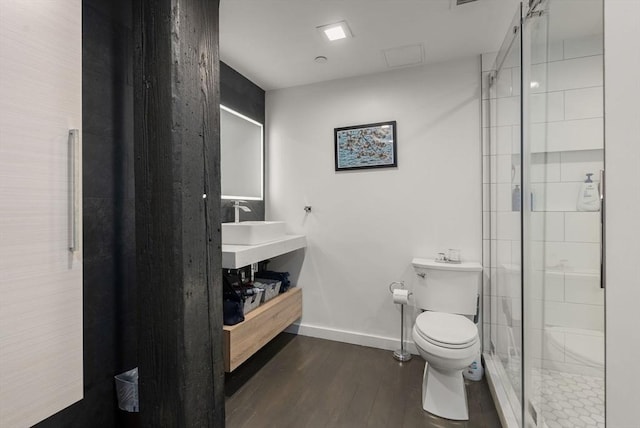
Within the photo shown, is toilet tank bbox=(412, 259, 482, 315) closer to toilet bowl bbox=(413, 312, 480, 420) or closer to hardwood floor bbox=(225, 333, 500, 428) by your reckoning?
toilet bowl bbox=(413, 312, 480, 420)

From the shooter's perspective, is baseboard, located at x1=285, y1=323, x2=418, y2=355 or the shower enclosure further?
baseboard, located at x1=285, y1=323, x2=418, y2=355

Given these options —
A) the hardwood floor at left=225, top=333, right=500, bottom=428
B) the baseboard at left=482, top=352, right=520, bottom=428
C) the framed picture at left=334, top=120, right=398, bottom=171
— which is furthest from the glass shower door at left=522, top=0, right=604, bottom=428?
the framed picture at left=334, top=120, right=398, bottom=171

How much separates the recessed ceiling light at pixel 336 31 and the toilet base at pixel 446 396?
2.14 meters

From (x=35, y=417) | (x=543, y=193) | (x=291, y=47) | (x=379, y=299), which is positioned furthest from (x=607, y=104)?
(x=379, y=299)

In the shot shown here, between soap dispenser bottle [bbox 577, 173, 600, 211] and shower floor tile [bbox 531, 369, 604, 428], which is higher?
soap dispenser bottle [bbox 577, 173, 600, 211]

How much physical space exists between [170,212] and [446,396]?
1.74 metres

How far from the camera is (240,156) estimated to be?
246 cm

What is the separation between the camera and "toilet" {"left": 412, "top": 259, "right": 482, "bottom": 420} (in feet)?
5.17

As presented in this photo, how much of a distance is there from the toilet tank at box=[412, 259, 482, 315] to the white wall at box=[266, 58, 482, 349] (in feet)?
0.80

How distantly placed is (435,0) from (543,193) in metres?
1.17

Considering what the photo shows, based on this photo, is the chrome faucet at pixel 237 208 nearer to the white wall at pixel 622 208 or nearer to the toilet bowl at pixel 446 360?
the toilet bowl at pixel 446 360

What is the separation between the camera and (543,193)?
1349 mm

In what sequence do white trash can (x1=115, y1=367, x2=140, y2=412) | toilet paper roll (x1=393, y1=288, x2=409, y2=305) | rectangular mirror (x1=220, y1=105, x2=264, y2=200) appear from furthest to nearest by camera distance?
rectangular mirror (x1=220, y1=105, x2=264, y2=200) < toilet paper roll (x1=393, y1=288, x2=409, y2=305) < white trash can (x1=115, y1=367, x2=140, y2=412)

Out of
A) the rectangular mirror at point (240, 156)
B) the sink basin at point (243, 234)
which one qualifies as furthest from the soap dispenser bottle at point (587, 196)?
the rectangular mirror at point (240, 156)
